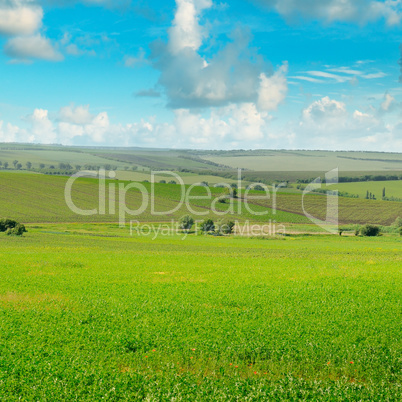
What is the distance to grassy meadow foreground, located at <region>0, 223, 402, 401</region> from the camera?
11398 mm

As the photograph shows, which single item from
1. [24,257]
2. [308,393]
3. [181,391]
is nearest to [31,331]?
[181,391]

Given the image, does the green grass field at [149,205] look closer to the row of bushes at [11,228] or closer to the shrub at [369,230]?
the shrub at [369,230]

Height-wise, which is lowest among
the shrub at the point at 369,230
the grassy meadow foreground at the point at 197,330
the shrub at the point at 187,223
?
the shrub at the point at 369,230

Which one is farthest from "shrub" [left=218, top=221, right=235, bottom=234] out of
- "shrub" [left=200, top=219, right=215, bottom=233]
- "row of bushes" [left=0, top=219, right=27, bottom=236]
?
"row of bushes" [left=0, top=219, right=27, bottom=236]

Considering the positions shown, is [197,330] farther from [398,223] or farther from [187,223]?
[398,223]

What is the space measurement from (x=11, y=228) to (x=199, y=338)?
5941cm

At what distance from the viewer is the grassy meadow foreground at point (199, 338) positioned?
11.4m

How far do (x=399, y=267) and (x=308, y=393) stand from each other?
26196 millimetres

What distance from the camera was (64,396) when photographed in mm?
10844

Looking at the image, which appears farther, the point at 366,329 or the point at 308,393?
the point at 366,329

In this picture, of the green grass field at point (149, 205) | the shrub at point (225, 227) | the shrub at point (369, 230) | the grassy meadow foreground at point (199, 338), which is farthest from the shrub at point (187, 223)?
the grassy meadow foreground at point (199, 338)

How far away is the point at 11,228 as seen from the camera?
6619 cm

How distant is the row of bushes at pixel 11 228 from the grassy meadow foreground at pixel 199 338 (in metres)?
41.4

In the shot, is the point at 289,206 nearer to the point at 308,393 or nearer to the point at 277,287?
the point at 277,287
